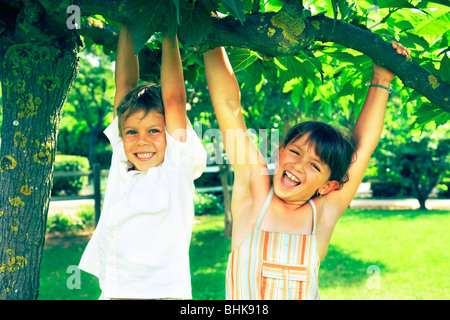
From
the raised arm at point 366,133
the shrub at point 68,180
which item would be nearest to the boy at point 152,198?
the raised arm at point 366,133

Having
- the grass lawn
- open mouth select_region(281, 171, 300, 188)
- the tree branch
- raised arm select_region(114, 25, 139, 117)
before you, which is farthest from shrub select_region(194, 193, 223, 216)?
the tree branch

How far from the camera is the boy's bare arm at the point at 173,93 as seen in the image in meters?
1.78

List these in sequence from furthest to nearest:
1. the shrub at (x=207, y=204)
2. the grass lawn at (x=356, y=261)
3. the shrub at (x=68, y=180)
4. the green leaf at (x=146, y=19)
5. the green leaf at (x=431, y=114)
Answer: the shrub at (x=207, y=204)
the shrub at (x=68, y=180)
the grass lawn at (x=356, y=261)
the green leaf at (x=431, y=114)
the green leaf at (x=146, y=19)

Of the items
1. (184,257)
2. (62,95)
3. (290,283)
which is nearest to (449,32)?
(290,283)

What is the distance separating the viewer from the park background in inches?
86.0

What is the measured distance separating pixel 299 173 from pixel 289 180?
0.04m

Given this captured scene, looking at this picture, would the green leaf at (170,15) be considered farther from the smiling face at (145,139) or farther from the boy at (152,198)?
the smiling face at (145,139)

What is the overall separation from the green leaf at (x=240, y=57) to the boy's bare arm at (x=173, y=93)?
31 centimetres

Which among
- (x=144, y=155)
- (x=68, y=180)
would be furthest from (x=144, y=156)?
(x=68, y=180)

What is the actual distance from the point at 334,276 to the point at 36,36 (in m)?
5.28

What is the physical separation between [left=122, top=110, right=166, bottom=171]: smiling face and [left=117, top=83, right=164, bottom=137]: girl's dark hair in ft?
0.05

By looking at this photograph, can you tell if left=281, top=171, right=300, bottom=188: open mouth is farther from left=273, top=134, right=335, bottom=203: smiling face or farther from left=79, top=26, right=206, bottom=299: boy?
left=79, top=26, right=206, bottom=299: boy

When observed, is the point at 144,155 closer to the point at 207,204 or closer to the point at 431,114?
the point at 431,114

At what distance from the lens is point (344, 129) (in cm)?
197
